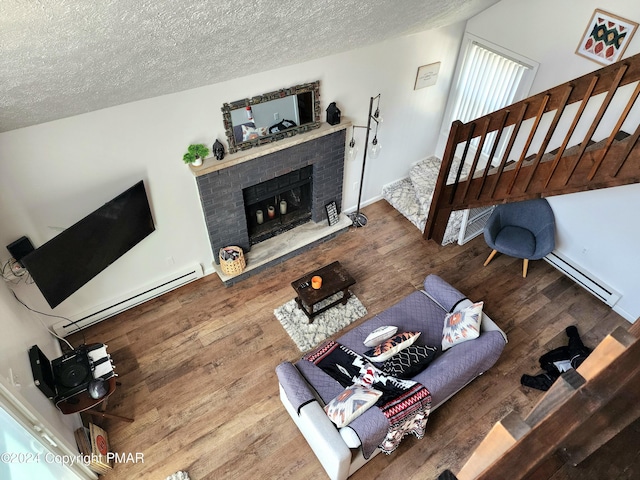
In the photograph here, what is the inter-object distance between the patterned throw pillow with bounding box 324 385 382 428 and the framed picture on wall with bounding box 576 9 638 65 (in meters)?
3.70

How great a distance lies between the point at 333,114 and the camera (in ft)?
14.8

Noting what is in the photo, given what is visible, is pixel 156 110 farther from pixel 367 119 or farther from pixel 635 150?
pixel 635 150

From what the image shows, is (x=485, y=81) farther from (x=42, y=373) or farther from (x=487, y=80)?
(x=42, y=373)

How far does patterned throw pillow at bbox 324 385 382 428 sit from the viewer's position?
300 cm

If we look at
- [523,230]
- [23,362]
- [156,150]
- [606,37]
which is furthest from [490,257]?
[23,362]

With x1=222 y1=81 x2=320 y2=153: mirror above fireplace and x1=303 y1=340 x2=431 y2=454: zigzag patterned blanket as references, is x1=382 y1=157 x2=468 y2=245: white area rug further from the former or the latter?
x1=303 y1=340 x2=431 y2=454: zigzag patterned blanket

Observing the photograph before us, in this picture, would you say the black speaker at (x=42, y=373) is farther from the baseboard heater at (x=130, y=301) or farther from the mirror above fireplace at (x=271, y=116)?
the mirror above fireplace at (x=271, y=116)

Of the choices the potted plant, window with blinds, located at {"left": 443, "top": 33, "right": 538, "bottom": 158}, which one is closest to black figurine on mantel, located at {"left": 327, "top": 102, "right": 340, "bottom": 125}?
the potted plant

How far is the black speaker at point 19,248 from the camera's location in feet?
11.0

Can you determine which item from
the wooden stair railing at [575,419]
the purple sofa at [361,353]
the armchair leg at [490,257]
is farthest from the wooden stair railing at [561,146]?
the wooden stair railing at [575,419]

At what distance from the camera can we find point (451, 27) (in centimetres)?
498

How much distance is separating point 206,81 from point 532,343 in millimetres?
3950

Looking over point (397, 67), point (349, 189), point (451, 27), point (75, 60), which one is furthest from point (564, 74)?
point (75, 60)

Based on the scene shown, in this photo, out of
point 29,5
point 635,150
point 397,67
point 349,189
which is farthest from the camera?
point 349,189
